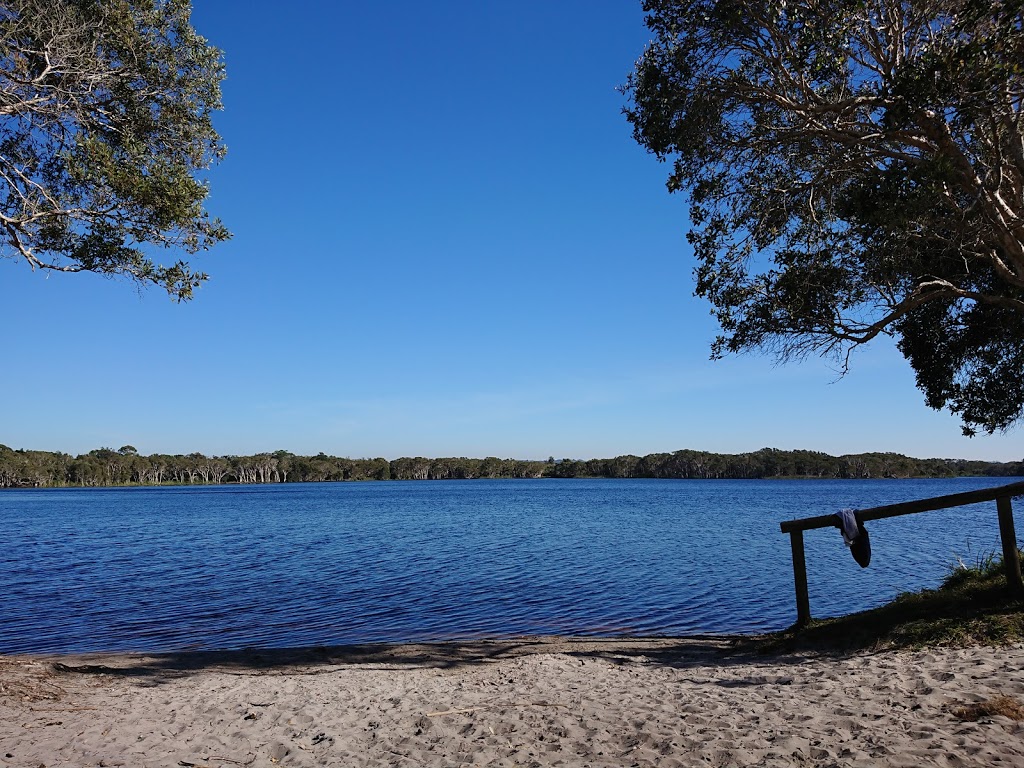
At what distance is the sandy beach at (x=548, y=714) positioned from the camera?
5.60 meters

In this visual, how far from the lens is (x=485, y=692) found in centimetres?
858

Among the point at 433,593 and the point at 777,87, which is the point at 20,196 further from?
the point at 433,593

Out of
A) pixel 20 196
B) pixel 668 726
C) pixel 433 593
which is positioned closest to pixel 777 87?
pixel 668 726

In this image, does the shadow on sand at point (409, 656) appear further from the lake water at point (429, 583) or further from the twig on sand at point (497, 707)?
the twig on sand at point (497, 707)

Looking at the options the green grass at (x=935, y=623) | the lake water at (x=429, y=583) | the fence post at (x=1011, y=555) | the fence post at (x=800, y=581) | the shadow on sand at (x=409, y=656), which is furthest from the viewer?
the lake water at (x=429, y=583)

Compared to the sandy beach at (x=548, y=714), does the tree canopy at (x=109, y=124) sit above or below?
above

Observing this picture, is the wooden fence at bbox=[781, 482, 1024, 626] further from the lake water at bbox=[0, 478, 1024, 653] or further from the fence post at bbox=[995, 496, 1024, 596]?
the lake water at bbox=[0, 478, 1024, 653]

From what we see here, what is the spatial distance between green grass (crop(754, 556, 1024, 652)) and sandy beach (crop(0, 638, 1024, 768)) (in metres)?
0.57

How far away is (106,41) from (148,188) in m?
2.53

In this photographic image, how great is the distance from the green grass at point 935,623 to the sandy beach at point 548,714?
57 cm

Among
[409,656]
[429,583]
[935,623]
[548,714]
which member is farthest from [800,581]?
[429,583]

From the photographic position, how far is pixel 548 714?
23.4 ft

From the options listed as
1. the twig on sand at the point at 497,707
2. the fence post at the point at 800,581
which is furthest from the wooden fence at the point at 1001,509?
the twig on sand at the point at 497,707

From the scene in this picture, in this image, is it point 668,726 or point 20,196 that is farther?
point 20,196
